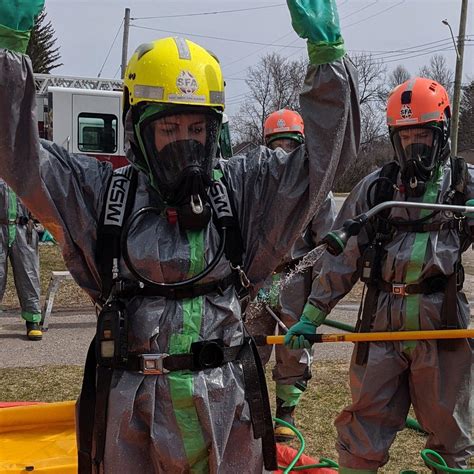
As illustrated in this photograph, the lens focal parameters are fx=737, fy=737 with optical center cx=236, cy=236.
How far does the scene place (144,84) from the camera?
230 cm

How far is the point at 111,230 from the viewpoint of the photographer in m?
2.25

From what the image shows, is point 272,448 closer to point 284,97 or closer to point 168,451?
point 168,451

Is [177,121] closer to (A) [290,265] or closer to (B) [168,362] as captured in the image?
(B) [168,362]

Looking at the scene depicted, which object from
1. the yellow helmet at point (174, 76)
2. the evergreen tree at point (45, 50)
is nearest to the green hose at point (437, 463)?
the yellow helmet at point (174, 76)

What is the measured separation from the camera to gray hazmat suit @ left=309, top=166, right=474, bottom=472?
360 cm

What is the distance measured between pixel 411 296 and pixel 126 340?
6.01 ft

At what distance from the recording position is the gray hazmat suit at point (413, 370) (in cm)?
360

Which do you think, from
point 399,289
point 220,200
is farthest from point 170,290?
point 399,289

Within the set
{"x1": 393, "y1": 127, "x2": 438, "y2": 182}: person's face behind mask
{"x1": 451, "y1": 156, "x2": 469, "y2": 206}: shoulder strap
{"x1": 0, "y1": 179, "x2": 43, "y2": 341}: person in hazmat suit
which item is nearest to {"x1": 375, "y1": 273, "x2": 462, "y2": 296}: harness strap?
{"x1": 451, "y1": 156, "x2": 469, "y2": 206}: shoulder strap

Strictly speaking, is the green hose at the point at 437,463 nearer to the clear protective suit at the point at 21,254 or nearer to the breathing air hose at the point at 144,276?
the breathing air hose at the point at 144,276

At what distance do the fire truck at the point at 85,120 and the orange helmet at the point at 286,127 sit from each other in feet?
29.8

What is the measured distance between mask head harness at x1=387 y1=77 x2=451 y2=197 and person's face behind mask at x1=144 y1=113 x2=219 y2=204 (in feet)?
5.49

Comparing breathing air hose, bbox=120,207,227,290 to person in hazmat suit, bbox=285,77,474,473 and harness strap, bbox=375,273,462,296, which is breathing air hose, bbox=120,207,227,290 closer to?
person in hazmat suit, bbox=285,77,474,473

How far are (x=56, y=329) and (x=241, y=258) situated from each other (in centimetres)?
619
